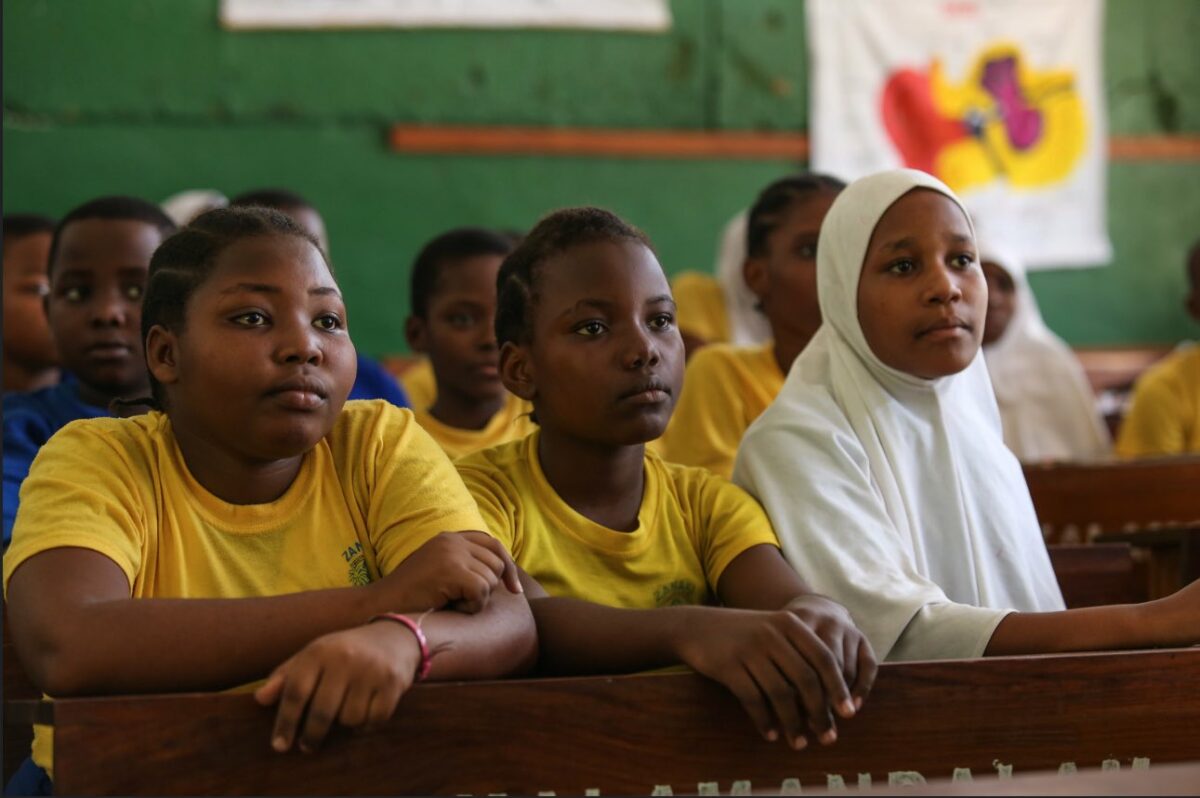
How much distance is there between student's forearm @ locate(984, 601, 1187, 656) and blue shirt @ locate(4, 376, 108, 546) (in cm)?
156

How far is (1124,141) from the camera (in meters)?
5.88

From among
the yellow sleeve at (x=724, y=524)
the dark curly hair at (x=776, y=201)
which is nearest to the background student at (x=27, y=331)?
the dark curly hair at (x=776, y=201)

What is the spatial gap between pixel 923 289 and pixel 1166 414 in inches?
105

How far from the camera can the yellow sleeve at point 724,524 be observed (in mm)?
1859

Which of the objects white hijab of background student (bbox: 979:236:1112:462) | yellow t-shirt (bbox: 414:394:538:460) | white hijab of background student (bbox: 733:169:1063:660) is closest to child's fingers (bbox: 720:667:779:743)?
white hijab of background student (bbox: 733:169:1063:660)

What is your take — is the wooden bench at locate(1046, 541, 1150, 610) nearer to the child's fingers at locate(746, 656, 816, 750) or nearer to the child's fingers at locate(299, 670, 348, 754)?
the child's fingers at locate(746, 656, 816, 750)

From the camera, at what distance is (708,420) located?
2.78 m

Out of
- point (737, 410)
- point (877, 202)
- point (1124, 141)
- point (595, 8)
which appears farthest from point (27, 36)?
point (1124, 141)

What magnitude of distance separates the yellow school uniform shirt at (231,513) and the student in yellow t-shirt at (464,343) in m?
1.40

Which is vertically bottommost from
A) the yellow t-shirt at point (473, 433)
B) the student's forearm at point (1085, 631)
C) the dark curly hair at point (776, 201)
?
the yellow t-shirt at point (473, 433)

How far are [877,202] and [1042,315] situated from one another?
155 inches

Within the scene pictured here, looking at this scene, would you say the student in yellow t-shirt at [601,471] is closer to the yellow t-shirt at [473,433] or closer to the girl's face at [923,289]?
the girl's face at [923,289]

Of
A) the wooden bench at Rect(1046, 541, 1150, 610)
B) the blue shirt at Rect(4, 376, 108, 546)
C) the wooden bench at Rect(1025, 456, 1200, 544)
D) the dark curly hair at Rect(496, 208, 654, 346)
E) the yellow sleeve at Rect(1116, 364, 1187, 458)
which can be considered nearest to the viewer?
the dark curly hair at Rect(496, 208, 654, 346)

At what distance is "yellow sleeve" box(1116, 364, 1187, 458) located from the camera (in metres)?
4.37
